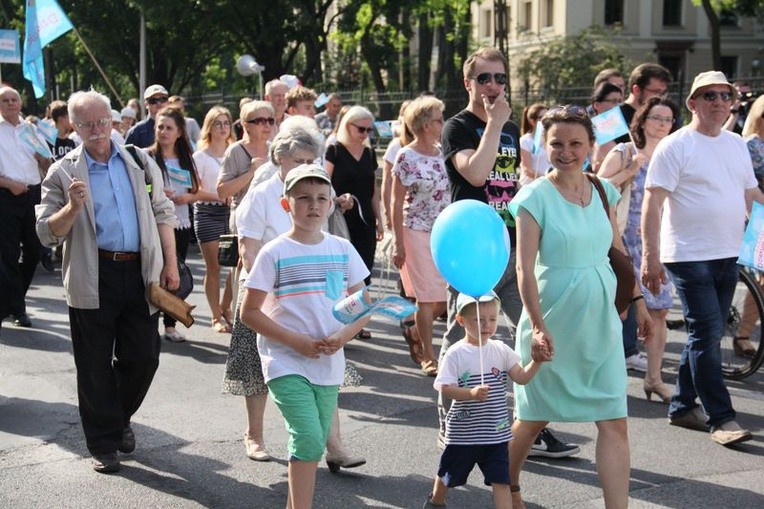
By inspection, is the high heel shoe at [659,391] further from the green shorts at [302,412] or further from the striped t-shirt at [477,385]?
the green shorts at [302,412]

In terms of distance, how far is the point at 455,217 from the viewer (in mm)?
5070

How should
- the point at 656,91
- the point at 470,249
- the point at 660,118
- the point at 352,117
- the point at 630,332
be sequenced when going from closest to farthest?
the point at 470,249
the point at 660,118
the point at 630,332
the point at 656,91
the point at 352,117

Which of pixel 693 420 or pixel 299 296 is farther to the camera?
pixel 693 420

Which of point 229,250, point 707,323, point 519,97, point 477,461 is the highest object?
point 519,97

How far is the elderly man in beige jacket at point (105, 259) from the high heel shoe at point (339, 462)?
1.14m

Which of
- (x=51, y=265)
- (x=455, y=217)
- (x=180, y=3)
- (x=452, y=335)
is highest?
(x=180, y=3)

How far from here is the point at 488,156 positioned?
5977 mm

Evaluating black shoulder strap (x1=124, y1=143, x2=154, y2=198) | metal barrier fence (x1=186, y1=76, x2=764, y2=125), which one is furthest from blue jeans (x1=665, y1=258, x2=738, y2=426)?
metal barrier fence (x1=186, y1=76, x2=764, y2=125)

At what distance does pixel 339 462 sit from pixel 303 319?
1395mm

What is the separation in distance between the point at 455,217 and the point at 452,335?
1.20 metres

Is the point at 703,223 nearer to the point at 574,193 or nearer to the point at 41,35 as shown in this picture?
the point at 574,193

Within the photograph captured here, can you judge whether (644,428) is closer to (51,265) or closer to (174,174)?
(174,174)

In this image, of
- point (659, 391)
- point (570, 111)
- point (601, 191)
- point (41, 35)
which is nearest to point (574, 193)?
point (601, 191)

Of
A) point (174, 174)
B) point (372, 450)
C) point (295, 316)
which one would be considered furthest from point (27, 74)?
point (295, 316)
